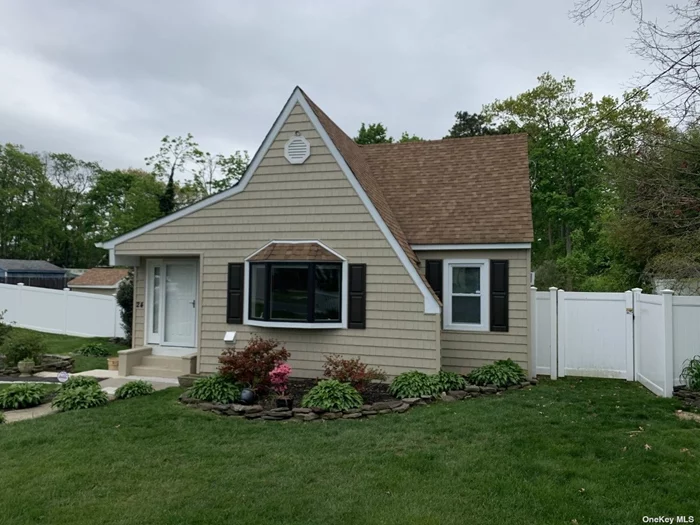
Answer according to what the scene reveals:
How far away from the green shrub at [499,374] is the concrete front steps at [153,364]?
575cm

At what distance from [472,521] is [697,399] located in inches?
227

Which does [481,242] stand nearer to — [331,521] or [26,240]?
[331,521]

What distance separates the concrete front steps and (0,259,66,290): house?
2488 centimetres

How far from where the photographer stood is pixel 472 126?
33562 millimetres

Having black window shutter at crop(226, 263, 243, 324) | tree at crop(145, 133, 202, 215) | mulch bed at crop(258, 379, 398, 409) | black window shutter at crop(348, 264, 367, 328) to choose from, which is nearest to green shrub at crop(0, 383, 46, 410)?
black window shutter at crop(226, 263, 243, 324)

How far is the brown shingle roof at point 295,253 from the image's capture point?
8914 mm

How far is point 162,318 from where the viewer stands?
10.6 meters

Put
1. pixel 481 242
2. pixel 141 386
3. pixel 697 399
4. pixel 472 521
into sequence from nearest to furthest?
pixel 472 521 → pixel 697 399 → pixel 141 386 → pixel 481 242

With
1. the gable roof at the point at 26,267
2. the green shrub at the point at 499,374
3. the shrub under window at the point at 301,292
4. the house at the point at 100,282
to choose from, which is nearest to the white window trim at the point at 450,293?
the green shrub at the point at 499,374

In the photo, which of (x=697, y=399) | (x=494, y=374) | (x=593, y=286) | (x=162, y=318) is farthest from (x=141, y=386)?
(x=593, y=286)

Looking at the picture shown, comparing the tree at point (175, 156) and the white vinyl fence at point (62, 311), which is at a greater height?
the tree at point (175, 156)

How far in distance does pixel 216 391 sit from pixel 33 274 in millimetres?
33631

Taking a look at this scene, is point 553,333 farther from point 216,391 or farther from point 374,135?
point 374,135

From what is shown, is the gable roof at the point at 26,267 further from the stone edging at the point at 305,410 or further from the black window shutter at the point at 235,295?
the stone edging at the point at 305,410
